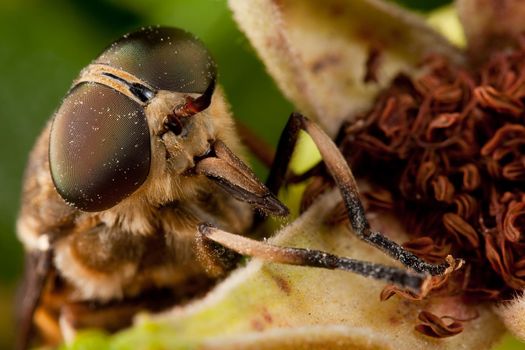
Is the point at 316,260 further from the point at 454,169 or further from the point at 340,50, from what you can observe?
the point at 340,50

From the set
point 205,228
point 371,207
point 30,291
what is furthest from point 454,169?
point 30,291

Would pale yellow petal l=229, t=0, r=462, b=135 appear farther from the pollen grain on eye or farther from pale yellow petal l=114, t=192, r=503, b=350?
pale yellow petal l=114, t=192, r=503, b=350

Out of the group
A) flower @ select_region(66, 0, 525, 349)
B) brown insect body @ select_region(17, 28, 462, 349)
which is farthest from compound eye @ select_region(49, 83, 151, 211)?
flower @ select_region(66, 0, 525, 349)

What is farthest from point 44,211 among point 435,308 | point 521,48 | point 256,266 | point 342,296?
point 521,48

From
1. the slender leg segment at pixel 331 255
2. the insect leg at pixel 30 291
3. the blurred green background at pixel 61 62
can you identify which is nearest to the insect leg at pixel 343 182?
the slender leg segment at pixel 331 255

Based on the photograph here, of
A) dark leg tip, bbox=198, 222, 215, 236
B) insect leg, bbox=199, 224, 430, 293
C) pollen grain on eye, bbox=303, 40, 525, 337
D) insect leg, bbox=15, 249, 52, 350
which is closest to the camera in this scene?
insect leg, bbox=199, 224, 430, 293

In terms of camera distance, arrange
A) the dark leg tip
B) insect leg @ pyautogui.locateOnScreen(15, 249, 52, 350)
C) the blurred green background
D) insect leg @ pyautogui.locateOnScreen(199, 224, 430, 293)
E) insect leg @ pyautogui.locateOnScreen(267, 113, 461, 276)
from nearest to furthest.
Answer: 1. insect leg @ pyautogui.locateOnScreen(199, 224, 430, 293)
2. insect leg @ pyautogui.locateOnScreen(267, 113, 461, 276)
3. the dark leg tip
4. insect leg @ pyautogui.locateOnScreen(15, 249, 52, 350)
5. the blurred green background
